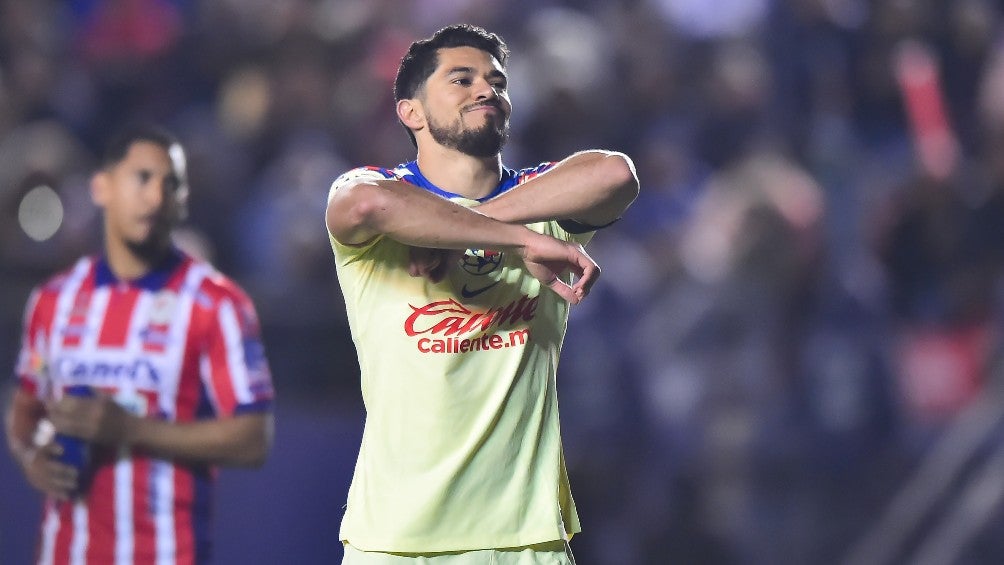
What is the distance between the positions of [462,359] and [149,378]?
140cm

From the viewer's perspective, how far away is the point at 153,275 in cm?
412

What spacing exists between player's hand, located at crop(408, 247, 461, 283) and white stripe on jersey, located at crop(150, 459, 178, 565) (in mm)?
1392

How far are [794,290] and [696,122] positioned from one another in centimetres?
122

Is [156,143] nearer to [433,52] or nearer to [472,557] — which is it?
[433,52]

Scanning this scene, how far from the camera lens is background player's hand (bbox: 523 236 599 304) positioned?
2.64 meters

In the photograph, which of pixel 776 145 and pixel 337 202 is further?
pixel 776 145

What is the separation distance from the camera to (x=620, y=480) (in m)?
6.47

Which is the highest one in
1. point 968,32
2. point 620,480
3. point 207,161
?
point 968,32

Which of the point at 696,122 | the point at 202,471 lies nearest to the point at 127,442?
the point at 202,471

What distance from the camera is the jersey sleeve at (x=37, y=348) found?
4.12 meters

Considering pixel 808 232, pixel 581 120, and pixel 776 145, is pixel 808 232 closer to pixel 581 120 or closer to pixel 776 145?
pixel 776 145

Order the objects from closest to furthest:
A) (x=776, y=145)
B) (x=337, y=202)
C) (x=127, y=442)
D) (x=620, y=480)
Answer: (x=337, y=202)
(x=127, y=442)
(x=620, y=480)
(x=776, y=145)

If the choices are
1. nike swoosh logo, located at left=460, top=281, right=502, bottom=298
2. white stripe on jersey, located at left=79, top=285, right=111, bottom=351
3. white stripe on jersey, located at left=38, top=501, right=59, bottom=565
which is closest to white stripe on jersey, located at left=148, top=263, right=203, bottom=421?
white stripe on jersey, located at left=79, top=285, right=111, bottom=351

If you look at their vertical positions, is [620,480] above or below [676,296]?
below
